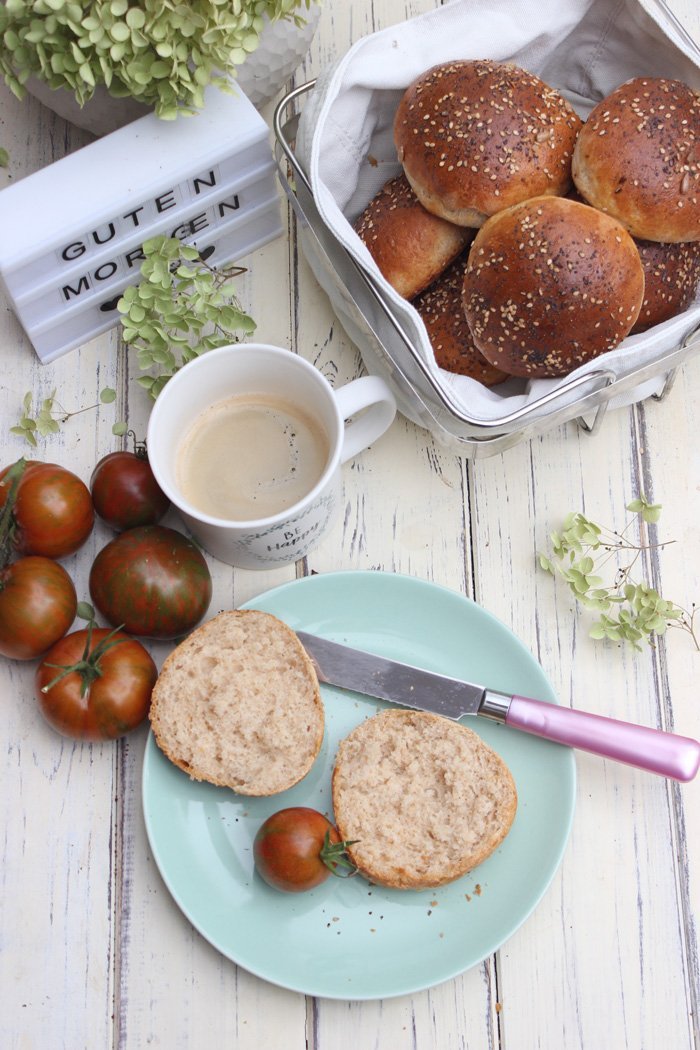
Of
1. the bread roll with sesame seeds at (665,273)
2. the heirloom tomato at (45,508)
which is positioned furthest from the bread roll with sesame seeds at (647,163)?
the heirloom tomato at (45,508)

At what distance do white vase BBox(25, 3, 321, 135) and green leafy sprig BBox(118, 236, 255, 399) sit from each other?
0.58 feet

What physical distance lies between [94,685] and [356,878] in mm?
367

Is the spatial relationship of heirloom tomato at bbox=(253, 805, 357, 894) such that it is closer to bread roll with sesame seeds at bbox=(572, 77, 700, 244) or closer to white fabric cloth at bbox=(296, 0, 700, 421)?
white fabric cloth at bbox=(296, 0, 700, 421)

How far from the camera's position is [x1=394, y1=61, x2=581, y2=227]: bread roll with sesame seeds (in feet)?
3.60

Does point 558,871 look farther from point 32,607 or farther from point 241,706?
point 32,607

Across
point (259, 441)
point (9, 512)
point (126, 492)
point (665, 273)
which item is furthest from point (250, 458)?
point (665, 273)

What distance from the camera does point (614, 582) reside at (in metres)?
1.26

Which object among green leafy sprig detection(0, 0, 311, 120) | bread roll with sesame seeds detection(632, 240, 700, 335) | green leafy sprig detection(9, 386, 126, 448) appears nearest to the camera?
green leafy sprig detection(0, 0, 311, 120)

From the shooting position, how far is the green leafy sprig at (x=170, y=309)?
1.17 metres

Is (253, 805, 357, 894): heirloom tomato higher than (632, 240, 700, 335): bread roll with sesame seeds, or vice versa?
(632, 240, 700, 335): bread roll with sesame seeds

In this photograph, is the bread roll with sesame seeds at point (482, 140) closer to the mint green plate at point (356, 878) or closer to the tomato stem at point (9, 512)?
the mint green plate at point (356, 878)

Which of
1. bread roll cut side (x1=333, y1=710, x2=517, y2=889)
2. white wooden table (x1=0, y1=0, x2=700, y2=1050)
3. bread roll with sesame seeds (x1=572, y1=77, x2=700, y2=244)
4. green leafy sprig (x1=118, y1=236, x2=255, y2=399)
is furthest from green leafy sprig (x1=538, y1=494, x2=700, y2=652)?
green leafy sprig (x1=118, y1=236, x2=255, y2=399)

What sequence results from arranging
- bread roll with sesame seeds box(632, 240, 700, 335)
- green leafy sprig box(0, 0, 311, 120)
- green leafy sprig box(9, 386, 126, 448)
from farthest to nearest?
1. green leafy sprig box(9, 386, 126, 448)
2. bread roll with sesame seeds box(632, 240, 700, 335)
3. green leafy sprig box(0, 0, 311, 120)

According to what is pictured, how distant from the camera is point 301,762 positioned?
3.61 ft
